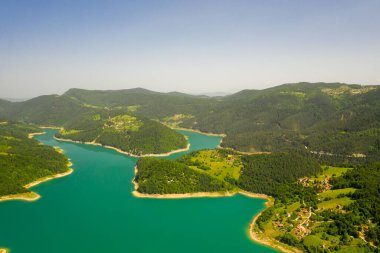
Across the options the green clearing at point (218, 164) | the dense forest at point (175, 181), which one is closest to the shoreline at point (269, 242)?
the dense forest at point (175, 181)

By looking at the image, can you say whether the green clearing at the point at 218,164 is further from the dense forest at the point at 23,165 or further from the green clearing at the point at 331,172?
the dense forest at the point at 23,165

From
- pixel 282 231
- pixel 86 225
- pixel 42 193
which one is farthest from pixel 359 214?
pixel 42 193

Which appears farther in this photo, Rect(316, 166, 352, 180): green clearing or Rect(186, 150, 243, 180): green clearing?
Rect(186, 150, 243, 180): green clearing

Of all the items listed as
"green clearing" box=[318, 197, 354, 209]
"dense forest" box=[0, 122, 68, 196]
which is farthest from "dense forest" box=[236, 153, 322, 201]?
"dense forest" box=[0, 122, 68, 196]

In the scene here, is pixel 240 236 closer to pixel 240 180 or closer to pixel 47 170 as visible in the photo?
pixel 240 180

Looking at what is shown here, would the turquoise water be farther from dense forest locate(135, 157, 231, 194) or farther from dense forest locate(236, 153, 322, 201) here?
dense forest locate(236, 153, 322, 201)
